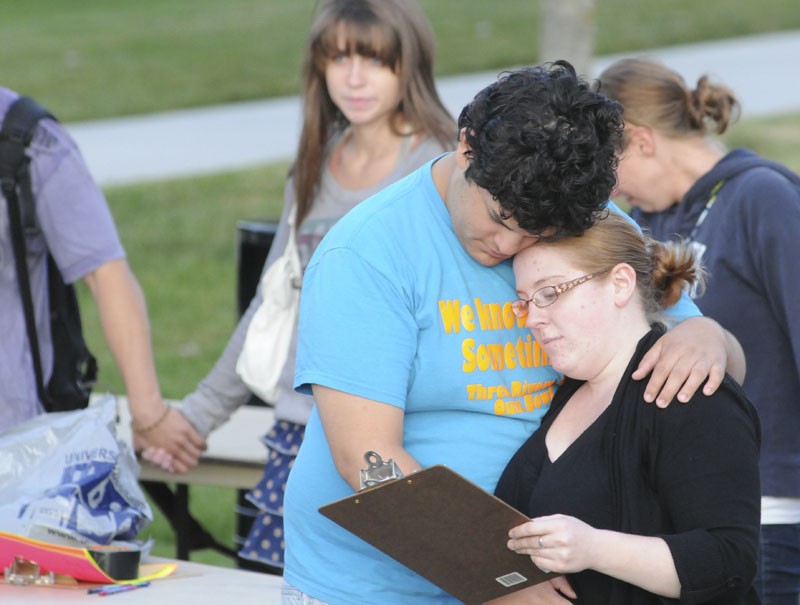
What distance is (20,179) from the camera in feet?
10.6

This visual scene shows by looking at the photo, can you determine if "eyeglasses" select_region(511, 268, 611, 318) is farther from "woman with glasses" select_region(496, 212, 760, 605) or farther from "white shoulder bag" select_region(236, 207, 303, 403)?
"white shoulder bag" select_region(236, 207, 303, 403)

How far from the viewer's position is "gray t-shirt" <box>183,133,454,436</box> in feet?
11.5

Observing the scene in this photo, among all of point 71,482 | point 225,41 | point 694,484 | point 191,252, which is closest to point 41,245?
point 71,482

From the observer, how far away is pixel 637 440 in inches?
86.0

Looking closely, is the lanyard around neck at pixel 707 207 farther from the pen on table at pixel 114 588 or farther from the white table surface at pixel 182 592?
the pen on table at pixel 114 588

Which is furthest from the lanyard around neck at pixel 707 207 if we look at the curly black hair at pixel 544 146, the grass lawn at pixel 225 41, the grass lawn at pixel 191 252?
the grass lawn at pixel 225 41

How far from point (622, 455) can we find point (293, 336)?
5.08ft

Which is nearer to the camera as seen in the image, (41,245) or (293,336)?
(41,245)

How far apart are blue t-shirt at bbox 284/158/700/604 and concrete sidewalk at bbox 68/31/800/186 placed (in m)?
7.77

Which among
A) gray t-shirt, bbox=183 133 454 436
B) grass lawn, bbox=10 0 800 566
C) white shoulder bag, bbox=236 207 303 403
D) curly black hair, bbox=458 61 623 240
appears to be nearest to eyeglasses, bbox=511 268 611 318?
curly black hair, bbox=458 61 623 240

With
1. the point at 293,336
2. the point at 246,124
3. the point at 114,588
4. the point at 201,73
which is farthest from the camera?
the point at 201,73

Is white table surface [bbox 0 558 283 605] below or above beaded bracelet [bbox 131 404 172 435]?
below

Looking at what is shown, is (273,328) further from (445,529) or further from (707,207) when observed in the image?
(445,529)

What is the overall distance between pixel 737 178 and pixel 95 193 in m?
1.59
